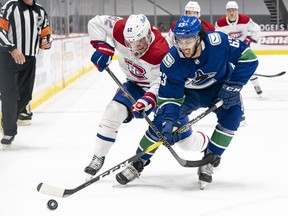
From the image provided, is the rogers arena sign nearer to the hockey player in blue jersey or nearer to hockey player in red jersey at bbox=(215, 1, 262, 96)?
hockey player in red jersey at bbox=(215, 1, 262, 96)

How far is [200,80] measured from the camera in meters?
3.21

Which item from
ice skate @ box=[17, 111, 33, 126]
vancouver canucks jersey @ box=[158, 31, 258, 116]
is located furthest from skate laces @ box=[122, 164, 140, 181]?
ice skate @ box=[17, 111, 33, 126]

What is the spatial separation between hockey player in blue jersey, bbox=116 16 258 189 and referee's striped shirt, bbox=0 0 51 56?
1730 mm

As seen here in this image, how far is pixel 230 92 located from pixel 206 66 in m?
0.18

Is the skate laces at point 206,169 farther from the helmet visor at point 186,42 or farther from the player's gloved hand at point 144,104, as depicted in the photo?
the helmet visor at point 186,42

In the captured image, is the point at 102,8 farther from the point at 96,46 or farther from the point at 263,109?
the point at 96,46

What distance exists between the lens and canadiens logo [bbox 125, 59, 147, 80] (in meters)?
3.42

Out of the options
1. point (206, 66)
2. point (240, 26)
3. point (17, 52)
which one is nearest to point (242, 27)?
point (240, 26)

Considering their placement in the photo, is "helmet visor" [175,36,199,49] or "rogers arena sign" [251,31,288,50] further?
"rogers arena sign" [251,31,288,50]

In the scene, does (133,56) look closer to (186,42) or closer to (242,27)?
(186,42)

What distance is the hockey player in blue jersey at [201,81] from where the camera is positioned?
3043 millimetres

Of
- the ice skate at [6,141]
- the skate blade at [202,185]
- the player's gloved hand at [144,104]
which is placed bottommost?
the ice skate at [6,141]

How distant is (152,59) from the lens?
334 centimetres

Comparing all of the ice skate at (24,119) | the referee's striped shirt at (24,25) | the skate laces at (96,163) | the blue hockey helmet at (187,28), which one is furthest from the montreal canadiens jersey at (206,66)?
the ice skate at (24,119)
